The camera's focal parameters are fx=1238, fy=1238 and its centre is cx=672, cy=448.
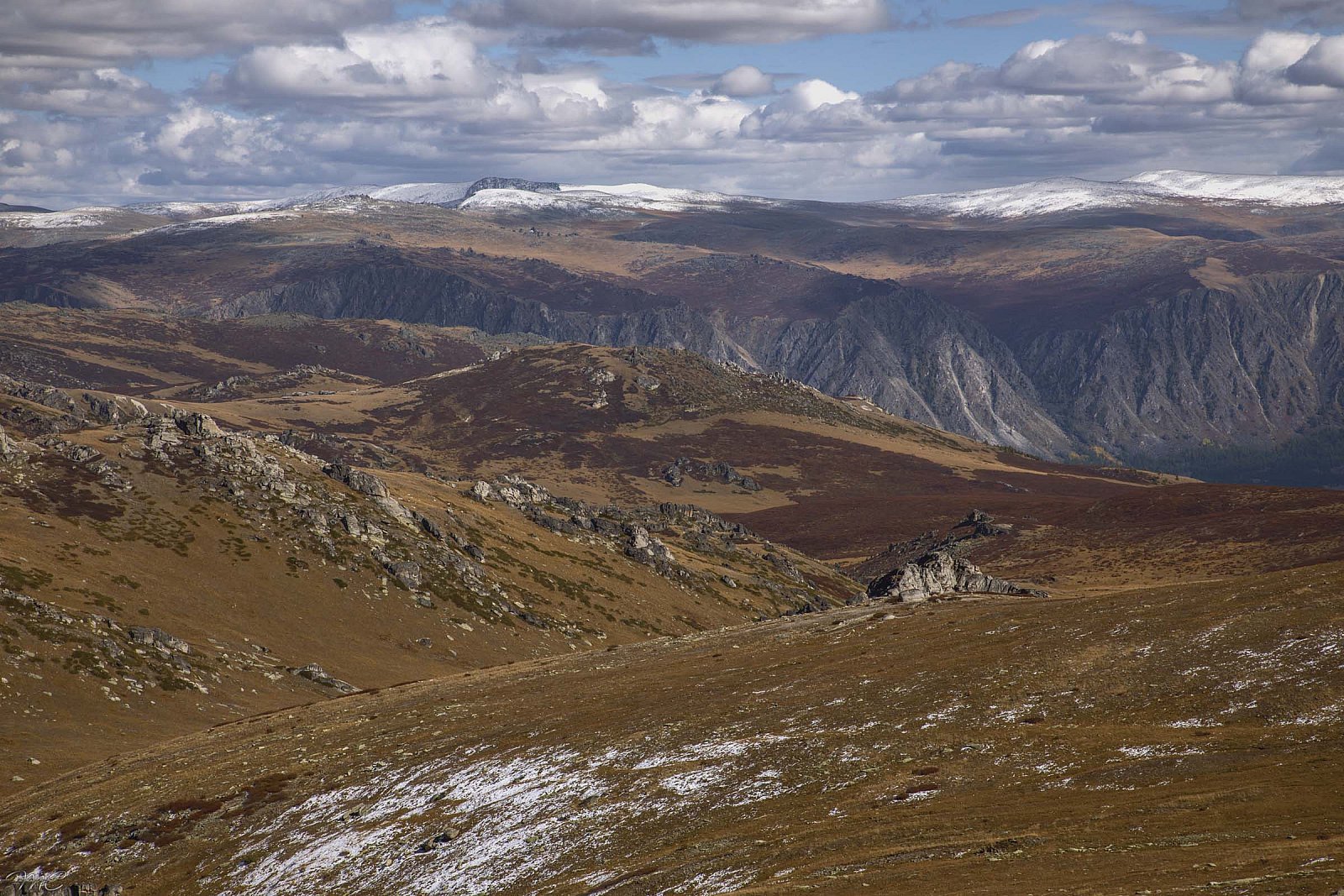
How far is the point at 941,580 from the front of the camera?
112 metres

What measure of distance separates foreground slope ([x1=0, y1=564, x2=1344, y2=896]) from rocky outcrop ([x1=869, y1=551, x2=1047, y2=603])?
104 feet

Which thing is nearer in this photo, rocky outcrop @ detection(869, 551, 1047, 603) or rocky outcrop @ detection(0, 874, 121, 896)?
rocky outcrop @ detection(0, 874, 121, 896)

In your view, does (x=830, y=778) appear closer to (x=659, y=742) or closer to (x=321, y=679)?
(x=659, y=742)

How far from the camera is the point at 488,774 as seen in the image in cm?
5828

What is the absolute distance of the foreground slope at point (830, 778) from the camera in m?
38.5

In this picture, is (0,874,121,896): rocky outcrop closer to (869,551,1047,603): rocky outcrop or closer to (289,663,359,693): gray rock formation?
(289,663,359,693): gray rock formation

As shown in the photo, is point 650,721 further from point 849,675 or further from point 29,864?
point 29,864

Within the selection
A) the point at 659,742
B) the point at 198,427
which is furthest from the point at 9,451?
the point at 659,742

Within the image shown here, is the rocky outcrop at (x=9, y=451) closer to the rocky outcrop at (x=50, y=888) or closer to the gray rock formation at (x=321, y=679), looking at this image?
the gray rock formation at (x=321, y=679)

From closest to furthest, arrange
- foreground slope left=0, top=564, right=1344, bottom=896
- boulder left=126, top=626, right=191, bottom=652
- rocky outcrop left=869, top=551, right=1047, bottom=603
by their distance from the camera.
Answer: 1. foreground slope left=0, top=564, right=1344, bottom=896
2. boulder left=126, top=626, right=191, bottom=652
3. rocky outcrop left=869, top=551, right=1047, bottom=603

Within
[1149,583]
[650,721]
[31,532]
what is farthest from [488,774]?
[1149,583]

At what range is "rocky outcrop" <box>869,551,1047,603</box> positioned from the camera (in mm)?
109438

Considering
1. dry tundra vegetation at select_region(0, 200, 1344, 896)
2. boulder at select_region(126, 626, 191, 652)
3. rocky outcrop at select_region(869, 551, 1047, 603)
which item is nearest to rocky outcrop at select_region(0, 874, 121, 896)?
dry tundra vegetation at select_region(0, 200, 1344, 896)

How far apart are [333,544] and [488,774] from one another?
248ft
